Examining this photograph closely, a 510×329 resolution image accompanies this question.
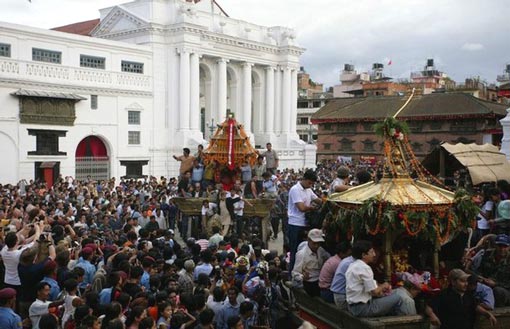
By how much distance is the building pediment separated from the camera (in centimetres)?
3989

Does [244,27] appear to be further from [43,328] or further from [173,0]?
[43,328]

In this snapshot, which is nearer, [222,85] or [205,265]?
[205,265]

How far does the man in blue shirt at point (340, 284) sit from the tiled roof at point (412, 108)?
3705 cm

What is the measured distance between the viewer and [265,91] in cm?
4912

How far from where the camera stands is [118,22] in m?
41.4

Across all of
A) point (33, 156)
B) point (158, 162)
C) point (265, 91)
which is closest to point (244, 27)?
point (265, 91)

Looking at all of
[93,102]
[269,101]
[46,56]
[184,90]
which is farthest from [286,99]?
[46,56]

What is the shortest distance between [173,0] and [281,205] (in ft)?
89.6

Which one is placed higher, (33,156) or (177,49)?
(177,49)

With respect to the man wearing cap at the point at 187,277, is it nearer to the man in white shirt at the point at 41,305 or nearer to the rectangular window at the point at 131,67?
the man in white shirt at the point at 41,305

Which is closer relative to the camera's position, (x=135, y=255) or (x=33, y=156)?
(x=135, y=255)

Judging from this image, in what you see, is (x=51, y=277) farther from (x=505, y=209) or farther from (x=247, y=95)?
(x=247, y=95)

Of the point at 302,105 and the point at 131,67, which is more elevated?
the point at 302,105

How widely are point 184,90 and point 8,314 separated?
110 feet
